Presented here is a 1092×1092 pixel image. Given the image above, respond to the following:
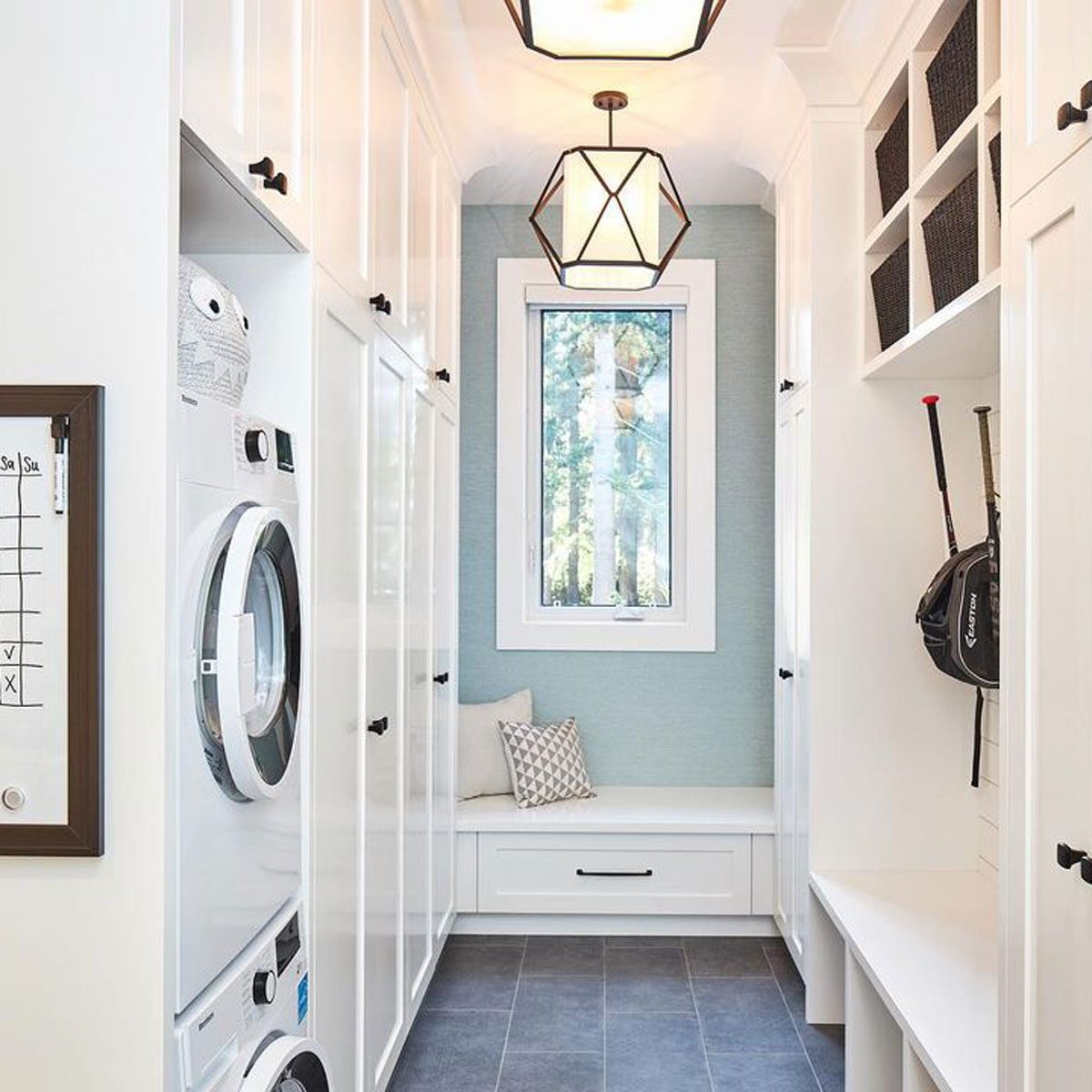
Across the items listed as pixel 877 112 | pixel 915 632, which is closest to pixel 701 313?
pixel 877 112

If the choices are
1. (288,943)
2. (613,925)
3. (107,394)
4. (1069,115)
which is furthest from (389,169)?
(613,925)

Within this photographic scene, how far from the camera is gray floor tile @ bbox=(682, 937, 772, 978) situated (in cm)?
355

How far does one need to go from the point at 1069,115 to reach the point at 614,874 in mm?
2936

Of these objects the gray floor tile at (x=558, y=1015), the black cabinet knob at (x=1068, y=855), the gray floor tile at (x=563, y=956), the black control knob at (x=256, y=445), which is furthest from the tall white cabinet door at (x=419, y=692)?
the black cabinet knob at (x=1068, y=855)

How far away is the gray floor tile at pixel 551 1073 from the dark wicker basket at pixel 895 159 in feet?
7.58

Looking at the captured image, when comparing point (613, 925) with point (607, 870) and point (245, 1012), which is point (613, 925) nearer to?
point (607, 870)

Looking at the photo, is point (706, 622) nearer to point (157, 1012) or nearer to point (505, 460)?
point (505, 460)

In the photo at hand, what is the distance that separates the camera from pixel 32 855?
1.29 metres

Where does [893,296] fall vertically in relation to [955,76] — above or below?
below

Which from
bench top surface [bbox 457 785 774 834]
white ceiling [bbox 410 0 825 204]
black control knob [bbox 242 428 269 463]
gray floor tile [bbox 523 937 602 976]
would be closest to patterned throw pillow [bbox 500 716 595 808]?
bench top surface [bbox 457 785 774 834]

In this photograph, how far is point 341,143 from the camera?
2.08m

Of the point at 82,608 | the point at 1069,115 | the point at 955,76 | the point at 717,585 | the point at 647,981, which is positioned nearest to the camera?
the point at 82,608

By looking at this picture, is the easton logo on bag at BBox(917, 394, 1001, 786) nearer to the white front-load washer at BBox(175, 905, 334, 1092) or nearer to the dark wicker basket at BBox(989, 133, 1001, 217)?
the dark wicker basket at BBox(989, 133, 1001, 217)

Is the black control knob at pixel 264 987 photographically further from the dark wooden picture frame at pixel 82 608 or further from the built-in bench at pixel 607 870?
the built-in bench at pixel 607 870
